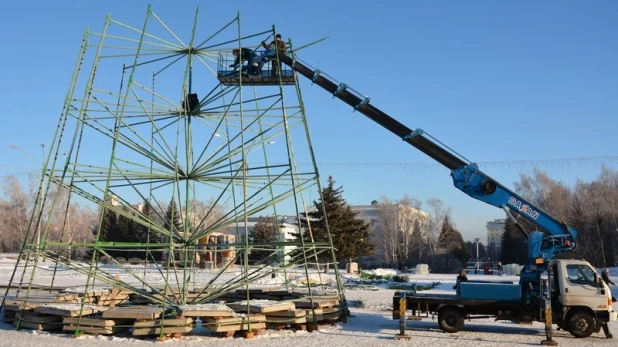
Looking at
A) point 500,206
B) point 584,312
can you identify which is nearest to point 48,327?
point 500,206

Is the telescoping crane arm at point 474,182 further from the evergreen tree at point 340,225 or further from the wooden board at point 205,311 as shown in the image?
the evergreen tree at point 340,225

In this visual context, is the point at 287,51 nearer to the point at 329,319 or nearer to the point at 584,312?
the point at 329,319

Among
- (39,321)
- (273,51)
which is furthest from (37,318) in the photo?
(273,51)

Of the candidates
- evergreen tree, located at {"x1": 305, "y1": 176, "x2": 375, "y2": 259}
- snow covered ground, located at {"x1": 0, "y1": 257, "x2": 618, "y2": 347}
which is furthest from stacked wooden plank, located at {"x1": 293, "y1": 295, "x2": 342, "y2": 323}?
evergreen tree, located at {"x1": 305, "y1": 176, "x2": 375, "y2": 259}

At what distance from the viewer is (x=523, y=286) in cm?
1570

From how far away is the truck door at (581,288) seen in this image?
48.8 ft

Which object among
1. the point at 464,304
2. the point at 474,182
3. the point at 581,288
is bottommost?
the point at 464,304

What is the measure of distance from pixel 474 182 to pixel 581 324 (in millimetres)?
4610

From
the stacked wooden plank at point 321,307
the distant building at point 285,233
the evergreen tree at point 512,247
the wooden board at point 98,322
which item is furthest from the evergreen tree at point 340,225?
the wooden board at point 98,322

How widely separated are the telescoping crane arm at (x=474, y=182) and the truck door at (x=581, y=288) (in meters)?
0.74

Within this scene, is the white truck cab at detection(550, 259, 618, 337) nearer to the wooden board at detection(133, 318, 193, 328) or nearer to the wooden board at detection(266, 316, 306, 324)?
the wooden board at detection(266, 316, 306, 324)

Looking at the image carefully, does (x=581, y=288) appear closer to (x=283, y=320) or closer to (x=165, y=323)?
(x=283, y=320)

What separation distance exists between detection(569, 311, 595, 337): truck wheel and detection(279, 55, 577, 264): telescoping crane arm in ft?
5.67

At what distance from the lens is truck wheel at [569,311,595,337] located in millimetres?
14805
